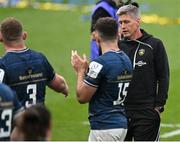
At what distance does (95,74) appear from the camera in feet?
26.3

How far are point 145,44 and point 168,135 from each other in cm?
491

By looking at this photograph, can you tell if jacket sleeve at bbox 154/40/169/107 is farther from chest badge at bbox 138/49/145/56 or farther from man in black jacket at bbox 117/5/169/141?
chest badge at bbox 138/49/145/56

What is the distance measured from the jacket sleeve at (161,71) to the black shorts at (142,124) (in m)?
0.18

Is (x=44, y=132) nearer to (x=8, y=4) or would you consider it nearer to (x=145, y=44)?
(x=145, y=44)

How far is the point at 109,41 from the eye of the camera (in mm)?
8102

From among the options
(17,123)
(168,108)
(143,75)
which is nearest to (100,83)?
(143,75)

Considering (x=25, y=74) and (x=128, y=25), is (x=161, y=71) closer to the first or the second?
(x=128, y=25)

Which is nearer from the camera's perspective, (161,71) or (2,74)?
(2,74)

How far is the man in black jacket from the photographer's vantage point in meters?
9.06

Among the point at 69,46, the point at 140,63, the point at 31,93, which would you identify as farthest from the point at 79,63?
the point at 69,46

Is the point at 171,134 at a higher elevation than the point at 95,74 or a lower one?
lower

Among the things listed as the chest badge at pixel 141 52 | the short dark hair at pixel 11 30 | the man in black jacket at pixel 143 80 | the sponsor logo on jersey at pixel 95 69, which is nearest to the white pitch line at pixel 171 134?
the man in black jacket at pixel 143 80

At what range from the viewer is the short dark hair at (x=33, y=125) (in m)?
5.63

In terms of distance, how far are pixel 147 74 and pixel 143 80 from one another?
9 cm
